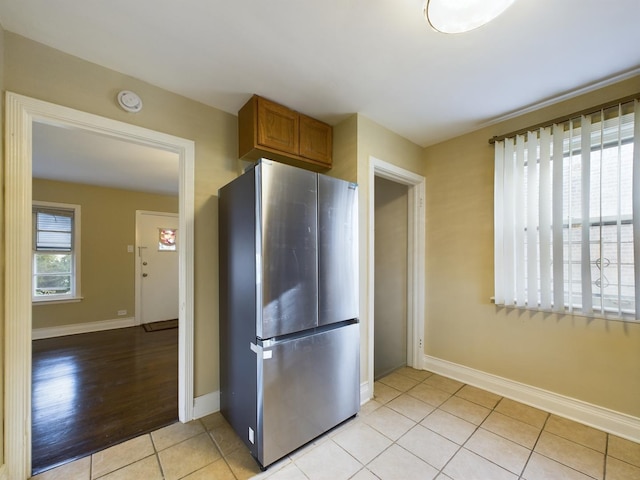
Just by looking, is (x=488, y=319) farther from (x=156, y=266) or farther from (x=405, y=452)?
(x=156, y=266)

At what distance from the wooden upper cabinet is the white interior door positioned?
3.72 metres

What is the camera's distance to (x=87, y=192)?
4.33 metres

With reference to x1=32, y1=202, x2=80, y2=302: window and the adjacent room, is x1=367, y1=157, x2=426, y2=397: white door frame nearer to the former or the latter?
the adjacent room

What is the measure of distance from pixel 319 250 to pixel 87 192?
15.8ft

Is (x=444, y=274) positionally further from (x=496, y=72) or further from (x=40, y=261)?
(x=40, y=261)

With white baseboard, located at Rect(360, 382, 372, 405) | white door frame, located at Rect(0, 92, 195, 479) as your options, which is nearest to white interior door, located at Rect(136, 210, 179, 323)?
A: white door frame, located at Rect(0, 92, 195, 479)

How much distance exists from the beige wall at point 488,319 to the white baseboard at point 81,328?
503 centimetres

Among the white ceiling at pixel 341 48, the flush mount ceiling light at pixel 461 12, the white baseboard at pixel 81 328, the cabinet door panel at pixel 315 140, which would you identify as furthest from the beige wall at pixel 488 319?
the white baseboard at pixel 81 328

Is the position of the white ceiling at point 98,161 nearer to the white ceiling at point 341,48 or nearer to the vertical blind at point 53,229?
the vertical blind at point 53,229

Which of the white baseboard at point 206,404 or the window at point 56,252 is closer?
the white baseboard at point 206,404

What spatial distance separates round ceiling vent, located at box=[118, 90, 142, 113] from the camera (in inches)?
66.5

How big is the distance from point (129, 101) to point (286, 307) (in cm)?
174

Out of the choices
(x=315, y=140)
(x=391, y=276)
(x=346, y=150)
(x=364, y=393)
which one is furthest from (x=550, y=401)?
(x=315, y=140)

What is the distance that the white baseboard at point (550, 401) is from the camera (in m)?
1.74
